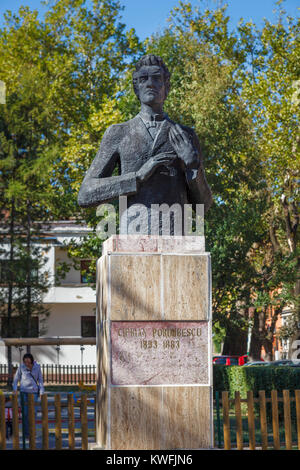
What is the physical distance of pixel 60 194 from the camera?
2694 centimetres

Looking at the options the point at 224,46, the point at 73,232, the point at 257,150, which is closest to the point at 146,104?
the point at 257,150

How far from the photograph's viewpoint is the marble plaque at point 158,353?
22.5ft

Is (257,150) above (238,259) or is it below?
above

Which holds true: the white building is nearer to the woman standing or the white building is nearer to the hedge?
the hedge

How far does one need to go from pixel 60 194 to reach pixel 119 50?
9461 millimetres

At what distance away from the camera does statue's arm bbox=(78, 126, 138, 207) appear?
7.30 meters

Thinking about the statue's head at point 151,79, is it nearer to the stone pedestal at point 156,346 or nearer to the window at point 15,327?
the stone pedestal at point 156,346

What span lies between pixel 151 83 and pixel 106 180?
1203mm

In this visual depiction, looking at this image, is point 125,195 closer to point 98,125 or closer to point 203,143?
point 203,143

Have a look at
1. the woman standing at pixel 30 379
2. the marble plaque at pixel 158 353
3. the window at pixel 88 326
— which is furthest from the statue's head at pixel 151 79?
the window at pixel 88 326

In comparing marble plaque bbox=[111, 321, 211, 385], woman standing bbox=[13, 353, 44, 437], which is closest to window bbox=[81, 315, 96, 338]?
woman standing bbox=[13, 353, 44, 437]

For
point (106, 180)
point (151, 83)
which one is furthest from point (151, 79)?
point (106, 180)

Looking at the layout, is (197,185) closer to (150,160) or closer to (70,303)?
(150,160)

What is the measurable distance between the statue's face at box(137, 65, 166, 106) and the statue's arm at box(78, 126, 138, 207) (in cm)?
50
